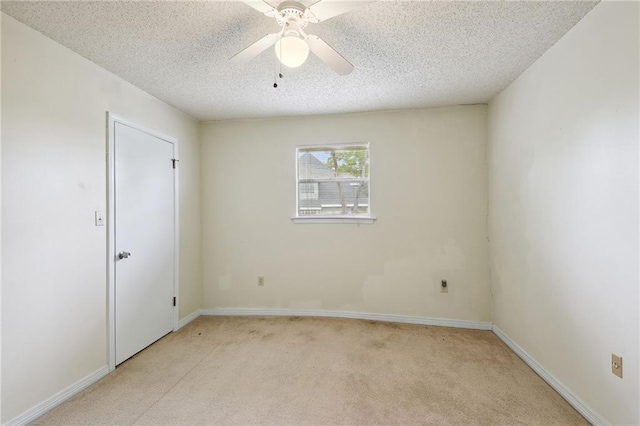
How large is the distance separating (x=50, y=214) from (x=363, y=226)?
8.83 ft

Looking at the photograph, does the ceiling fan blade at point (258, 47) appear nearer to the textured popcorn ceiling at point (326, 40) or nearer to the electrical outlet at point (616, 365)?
the textured popcorn ceiling at point (326, 40)

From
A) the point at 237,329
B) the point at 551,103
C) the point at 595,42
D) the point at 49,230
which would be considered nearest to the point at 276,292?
the point at 237,329

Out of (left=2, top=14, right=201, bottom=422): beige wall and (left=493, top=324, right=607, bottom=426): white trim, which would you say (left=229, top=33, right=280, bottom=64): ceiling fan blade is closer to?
(left=2, top=14, right=201, bottom=422): beige wall

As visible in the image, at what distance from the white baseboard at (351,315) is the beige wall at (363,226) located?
0.06 metres

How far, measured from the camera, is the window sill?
10.8ft

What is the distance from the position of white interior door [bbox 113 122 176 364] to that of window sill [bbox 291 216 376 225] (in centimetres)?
141

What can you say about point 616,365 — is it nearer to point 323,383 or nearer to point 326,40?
point 323,383

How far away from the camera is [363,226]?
3307 millimetres

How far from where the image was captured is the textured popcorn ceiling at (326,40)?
159 cm

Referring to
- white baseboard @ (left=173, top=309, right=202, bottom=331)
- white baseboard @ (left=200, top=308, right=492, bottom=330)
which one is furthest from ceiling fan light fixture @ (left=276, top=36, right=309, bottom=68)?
white baseboard @ (left=173, top=309, right=202, bottom=331)

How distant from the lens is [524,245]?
7.77 ft

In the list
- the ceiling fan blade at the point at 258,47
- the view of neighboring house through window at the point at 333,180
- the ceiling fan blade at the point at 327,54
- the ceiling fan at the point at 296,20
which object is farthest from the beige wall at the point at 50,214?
the view of neighboring house through window at the point at 333,180

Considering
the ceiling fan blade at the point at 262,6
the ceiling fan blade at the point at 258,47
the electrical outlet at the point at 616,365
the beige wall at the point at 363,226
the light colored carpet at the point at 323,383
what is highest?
the ceiling fan blade at the point at 262,6

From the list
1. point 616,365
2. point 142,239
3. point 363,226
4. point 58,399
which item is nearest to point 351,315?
point 363,226
